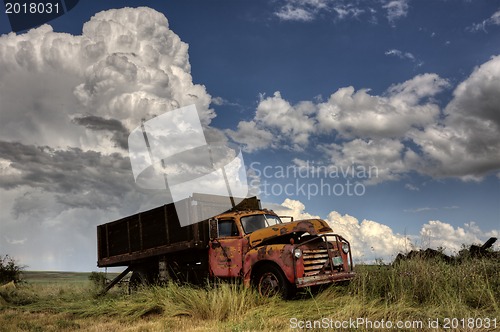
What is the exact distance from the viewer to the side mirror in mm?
10898

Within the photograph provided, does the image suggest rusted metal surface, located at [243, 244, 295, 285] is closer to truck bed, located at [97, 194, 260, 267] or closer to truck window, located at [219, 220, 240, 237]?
truck window, located at [219, 220, 240, 237]

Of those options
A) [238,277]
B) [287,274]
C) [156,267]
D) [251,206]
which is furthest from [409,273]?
[156,267]

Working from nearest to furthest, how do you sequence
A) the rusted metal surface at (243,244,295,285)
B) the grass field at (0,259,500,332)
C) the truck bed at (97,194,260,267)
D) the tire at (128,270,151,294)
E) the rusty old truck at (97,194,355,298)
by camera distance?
1. the grass field at (0,259,500,332)
2. the rusted metal surface at (243,244,295,285)
3. the rusty old truck at (97,194,355,298)
4. the truck bed at (97,194,260,267)
5. the tire at (128,270,151,294)

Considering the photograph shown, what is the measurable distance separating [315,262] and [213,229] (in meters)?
2.85

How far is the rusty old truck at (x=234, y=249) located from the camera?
9.12m

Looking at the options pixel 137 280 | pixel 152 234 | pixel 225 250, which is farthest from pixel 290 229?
pixel 137 280

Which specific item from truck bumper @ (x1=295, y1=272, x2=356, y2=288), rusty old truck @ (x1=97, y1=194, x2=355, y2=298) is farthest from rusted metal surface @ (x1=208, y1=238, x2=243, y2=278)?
truck bumper @ (x1=295, y1=272, x2=356, y2=288)

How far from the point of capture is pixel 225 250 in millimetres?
10602

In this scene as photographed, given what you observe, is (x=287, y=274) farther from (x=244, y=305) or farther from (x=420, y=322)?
(x=420, y=322)

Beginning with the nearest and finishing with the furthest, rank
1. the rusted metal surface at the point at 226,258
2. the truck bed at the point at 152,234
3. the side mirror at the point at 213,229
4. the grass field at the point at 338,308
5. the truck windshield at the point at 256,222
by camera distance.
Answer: the grass field at the point at 338,308
the rusted metal surface at the point at 226,258
the truck windshield at the point at 256,222
the side mirror at the point at 213,229
the truck bed at the point at 152,234

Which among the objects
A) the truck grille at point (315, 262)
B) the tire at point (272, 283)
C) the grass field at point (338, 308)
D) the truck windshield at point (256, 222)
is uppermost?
the truck windshield at point (256, 222)

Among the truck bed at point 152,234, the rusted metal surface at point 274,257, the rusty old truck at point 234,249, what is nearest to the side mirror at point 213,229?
the rusty old truck at point 234,249

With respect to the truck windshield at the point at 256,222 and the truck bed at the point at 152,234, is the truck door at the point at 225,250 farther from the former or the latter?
the truck bed at the point at 152,234

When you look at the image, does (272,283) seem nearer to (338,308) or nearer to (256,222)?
(256,222)
